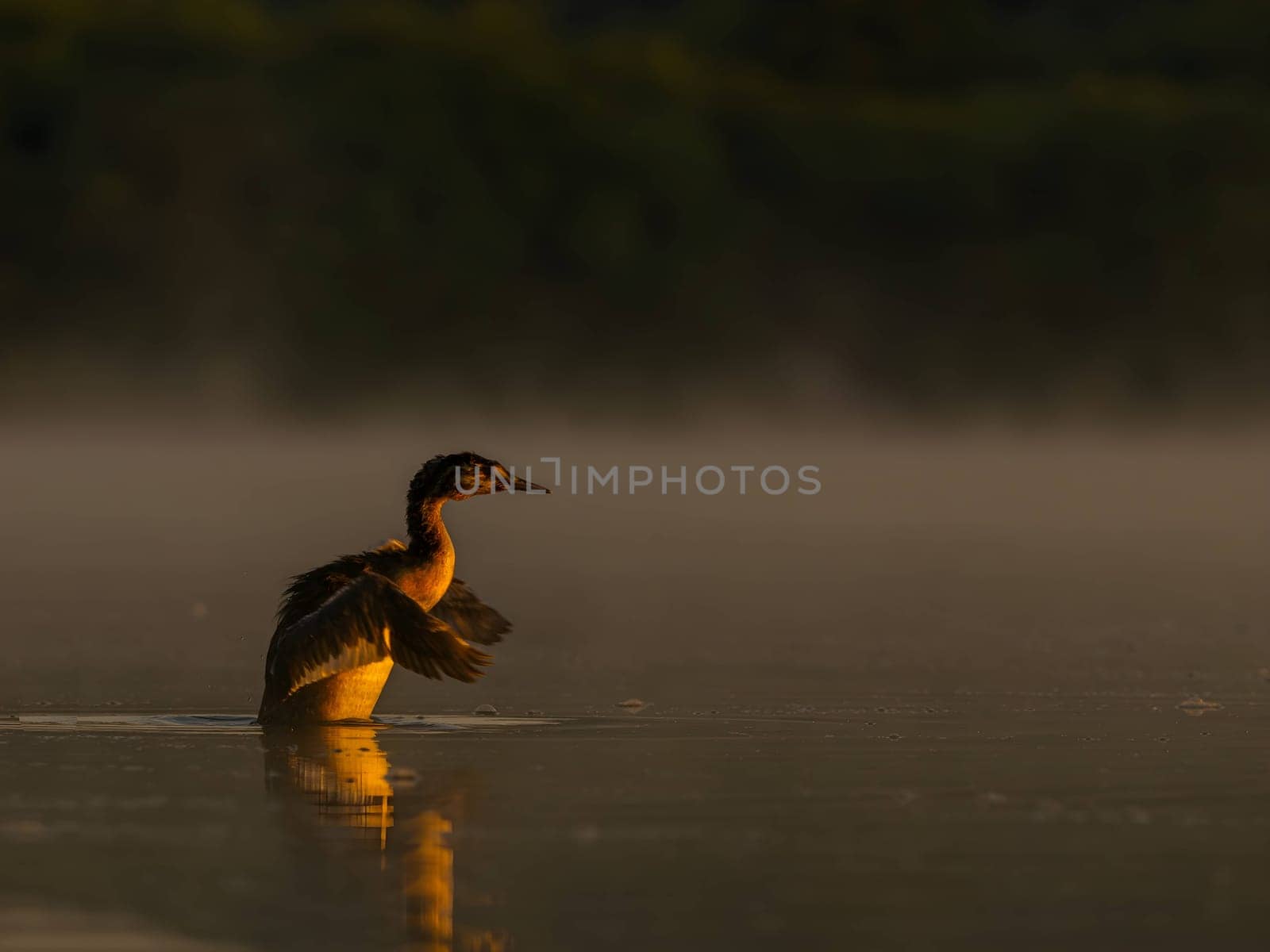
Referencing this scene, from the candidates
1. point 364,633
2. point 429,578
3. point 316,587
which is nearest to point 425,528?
point 429,578

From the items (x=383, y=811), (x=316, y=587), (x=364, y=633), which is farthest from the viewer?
(x=316, y=587)

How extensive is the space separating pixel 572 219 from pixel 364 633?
55444 millimetres

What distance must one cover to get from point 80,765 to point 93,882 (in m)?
2.41

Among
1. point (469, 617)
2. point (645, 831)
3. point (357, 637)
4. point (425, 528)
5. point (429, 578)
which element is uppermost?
point (425, 528)

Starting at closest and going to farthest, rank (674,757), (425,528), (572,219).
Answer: (674,757) < (425,528) < (572,219)

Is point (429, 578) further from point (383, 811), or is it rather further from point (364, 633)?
point (383, 811)

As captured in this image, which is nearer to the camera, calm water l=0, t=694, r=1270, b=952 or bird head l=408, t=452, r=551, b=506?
calm water l=0, t=694, r=1270, b=952

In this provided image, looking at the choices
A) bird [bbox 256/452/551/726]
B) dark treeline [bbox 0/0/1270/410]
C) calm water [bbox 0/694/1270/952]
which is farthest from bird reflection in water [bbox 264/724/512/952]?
dark treeline [bbox 0/0/1270/410]

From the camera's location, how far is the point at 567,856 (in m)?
7.92

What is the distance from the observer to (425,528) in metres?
12.1

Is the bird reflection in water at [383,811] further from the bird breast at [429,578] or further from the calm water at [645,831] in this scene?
the bird breast at [429,578]

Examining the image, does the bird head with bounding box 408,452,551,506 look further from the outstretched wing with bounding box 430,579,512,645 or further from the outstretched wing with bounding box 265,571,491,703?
the outstretched wing with bounding box 265,571,491,703

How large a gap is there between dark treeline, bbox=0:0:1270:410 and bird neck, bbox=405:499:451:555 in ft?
136

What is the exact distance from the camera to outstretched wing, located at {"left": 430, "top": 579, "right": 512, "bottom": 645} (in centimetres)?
1278
